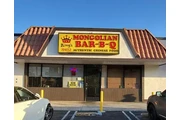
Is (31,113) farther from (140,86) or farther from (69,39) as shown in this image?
(140,86)

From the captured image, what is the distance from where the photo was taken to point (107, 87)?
17359 mm

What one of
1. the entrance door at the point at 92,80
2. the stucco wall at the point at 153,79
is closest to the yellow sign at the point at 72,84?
the entrance door at the point at 92,80

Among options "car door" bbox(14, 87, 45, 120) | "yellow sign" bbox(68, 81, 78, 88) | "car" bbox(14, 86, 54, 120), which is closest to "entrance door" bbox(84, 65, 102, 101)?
"yellow sign" bbox(68, 81, 78, 88)

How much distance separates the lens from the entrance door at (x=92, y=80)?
17.4 metres

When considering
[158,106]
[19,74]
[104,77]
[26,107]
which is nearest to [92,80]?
[104,77]

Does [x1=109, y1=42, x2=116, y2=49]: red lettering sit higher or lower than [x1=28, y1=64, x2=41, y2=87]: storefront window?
higher

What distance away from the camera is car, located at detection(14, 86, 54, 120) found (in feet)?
20.5

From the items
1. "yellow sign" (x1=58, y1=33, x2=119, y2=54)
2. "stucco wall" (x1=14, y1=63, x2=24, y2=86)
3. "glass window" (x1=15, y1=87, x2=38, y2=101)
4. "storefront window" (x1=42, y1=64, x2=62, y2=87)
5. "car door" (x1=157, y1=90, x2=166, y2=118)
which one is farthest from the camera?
"storefront window" (x1=42, y1=64, x2=62, y2=87)

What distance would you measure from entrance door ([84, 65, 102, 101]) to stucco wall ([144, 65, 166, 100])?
3493mm

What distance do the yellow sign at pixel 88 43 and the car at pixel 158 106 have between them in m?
6.58

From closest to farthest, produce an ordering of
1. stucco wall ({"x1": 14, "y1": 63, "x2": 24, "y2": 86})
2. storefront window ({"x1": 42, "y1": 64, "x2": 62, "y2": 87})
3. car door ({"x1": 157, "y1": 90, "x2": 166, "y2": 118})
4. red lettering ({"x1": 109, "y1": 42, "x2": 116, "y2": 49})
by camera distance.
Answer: car door ({"x1": 157, "y1": 90, "x2": 166, "y2": 118}) → red lettering ({"x1": 109, "y1": 42, "x2": 116, "y2": 49}) → stucco wall ({"x1": 14, "y1": 63, "x2": 24, "y2": 86}) → storefront window ({"x1": 42, "y1": 64, "x2": 62, "y2": 87})

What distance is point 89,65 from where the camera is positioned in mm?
17594

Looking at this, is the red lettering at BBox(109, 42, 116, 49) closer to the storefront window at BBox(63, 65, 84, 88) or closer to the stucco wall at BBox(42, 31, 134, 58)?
the stucco wall at BBox(42, 31, 134, 58)
